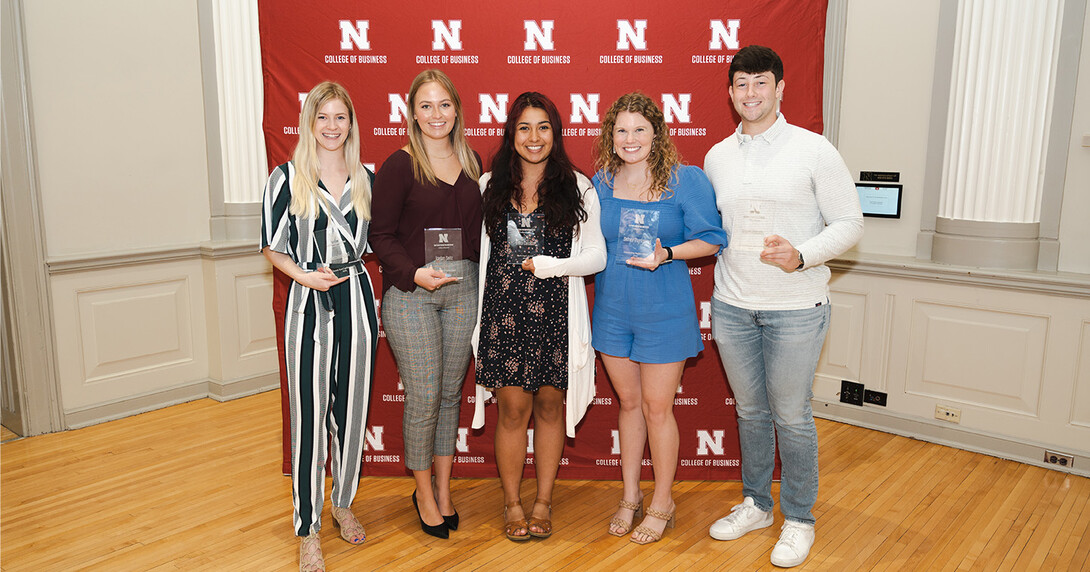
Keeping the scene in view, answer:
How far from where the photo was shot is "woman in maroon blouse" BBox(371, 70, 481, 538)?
2.70 m

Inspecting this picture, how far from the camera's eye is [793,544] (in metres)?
2.83

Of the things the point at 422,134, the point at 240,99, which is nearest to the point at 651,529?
the point at 422,134

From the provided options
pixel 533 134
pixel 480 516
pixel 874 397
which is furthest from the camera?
pixel 874 397

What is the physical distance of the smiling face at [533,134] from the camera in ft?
8.80

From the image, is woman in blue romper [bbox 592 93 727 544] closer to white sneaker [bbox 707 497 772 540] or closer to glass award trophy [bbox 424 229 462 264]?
white sneaker [bbox 707 497 772 540]

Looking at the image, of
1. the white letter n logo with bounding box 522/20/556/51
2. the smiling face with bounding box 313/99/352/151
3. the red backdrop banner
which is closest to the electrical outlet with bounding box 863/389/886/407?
the red backdrop banner

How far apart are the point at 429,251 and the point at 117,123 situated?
8.63 ft

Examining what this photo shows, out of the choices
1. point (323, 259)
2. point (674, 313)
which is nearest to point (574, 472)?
point (674, 313)

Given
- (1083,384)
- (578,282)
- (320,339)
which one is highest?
(578,282)

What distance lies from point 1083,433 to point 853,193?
2031mm

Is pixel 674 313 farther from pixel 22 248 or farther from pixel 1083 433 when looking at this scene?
pixel 22 248

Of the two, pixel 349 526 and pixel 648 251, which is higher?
pixel 648 251

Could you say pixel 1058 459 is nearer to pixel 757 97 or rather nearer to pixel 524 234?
pixel 757 97

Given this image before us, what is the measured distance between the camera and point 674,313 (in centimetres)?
280
